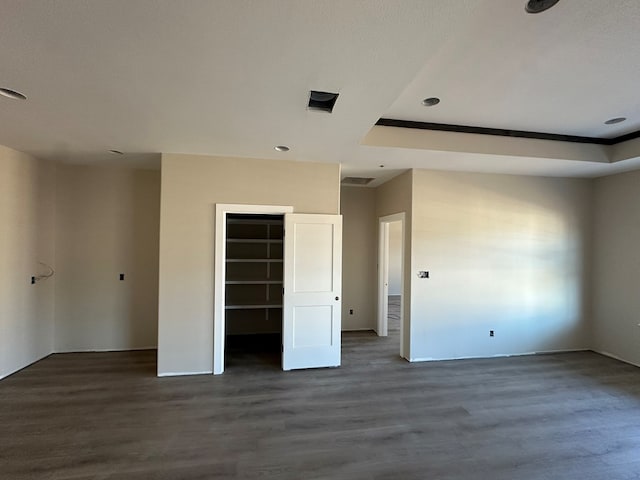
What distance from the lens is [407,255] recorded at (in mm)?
4539

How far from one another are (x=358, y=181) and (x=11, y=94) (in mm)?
4330

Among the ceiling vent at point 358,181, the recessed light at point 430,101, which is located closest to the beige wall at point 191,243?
the ceiling vent at point 358,181

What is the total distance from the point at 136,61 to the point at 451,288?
4342mm

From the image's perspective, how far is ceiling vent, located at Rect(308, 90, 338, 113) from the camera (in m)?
2.35

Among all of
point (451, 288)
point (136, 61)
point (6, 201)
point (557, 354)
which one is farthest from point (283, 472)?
point (557, 354)

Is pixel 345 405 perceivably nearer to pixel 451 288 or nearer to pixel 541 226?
pixel 451 288

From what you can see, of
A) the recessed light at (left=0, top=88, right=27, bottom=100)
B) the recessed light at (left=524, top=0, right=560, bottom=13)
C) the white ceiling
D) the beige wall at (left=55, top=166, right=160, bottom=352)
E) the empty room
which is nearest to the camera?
the white ceiling

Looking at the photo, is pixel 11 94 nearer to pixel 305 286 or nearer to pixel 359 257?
pixel 305 286

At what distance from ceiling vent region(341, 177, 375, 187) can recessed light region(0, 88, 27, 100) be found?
393 cm

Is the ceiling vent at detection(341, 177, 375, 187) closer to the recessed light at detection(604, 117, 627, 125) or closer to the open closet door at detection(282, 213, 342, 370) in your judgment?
the open closet door at detection(282, 213, 342, 370)

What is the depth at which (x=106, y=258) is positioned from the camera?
15.5ft

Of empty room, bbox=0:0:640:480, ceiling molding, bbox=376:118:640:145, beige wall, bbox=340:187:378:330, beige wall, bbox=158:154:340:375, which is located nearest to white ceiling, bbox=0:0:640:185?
empty room, bbox=0:0:640:480

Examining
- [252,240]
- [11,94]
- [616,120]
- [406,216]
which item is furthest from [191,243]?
[616,120]

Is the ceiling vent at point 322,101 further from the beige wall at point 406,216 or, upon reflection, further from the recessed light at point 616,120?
the recessed light at point 616,120
